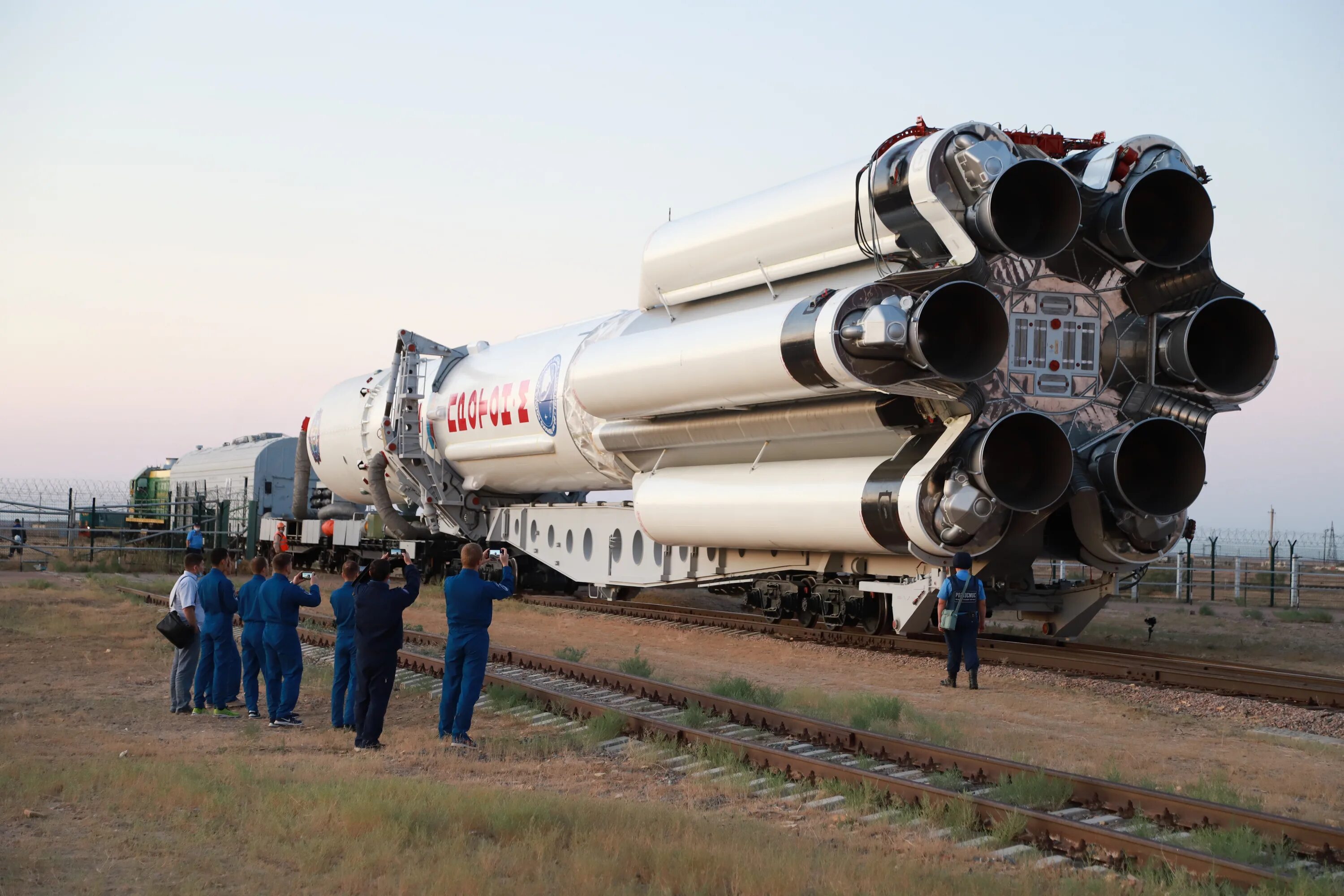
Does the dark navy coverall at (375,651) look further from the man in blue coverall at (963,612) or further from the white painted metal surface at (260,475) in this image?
the white painted metal surface at (260,475)

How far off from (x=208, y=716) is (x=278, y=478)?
25023mm

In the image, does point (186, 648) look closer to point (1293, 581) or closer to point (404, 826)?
point (404, 826)

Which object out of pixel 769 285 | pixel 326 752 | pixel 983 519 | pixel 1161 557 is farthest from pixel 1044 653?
pixel 326 752

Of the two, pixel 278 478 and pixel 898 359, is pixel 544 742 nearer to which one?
pixel 898 359

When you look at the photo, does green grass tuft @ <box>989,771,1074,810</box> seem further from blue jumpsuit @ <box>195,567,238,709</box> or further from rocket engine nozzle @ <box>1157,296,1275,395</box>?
rocket engine nozzle @ <box>1157,296,1275,395</box>

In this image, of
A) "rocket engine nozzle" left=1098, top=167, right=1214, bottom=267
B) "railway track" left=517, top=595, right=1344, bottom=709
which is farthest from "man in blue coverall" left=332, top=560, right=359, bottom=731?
"rocket engine nozzle" left=1098, top=167, right=1214, bottom=267

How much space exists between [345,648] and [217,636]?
1.48m

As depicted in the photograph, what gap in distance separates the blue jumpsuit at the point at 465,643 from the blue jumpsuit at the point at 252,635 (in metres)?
2.14

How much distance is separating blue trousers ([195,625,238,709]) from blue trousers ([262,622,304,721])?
0.64 m

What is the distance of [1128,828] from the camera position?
6.42 m

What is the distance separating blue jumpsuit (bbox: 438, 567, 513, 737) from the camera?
893cm

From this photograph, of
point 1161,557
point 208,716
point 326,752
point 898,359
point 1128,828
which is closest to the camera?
point 1128,828

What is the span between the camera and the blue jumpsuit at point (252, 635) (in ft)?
33.7

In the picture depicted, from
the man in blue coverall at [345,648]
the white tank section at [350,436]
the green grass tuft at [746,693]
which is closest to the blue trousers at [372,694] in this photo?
the man in blue coverall at [345,648]
